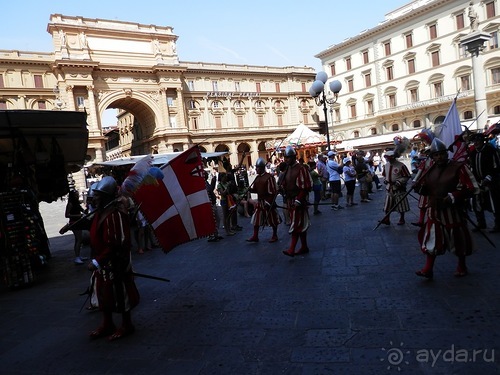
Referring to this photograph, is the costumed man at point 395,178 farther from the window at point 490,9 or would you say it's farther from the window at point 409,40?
the window at point 409,40

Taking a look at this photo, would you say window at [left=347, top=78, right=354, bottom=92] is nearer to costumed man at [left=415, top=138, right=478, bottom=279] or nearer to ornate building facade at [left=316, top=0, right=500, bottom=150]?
ornate building facade at [left=316, top=0, right=500, bottom=150]

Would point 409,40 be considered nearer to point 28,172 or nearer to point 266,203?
point 266,203

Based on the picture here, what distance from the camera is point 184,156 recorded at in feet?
15.5

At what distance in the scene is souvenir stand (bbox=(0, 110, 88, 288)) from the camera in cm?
581

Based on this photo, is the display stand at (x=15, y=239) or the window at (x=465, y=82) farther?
the window at (x=465, y=82)

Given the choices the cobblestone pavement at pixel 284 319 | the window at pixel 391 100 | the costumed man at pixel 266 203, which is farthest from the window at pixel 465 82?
the costumed man at pixel 266 203

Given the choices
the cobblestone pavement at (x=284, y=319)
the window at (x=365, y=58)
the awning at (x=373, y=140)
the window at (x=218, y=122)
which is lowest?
the cobblestone pavement at (x=284, y=319)

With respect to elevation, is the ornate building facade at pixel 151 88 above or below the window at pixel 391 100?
above

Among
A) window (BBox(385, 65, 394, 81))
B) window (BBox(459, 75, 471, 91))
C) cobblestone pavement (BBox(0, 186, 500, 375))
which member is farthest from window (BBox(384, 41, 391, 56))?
cobblestone pavement (BBox(0, 186, 500, 375))

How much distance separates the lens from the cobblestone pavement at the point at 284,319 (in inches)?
112

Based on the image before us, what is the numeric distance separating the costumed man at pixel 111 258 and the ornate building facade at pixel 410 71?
31959 mm

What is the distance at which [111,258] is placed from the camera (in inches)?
139

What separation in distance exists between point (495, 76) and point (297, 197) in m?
39.8

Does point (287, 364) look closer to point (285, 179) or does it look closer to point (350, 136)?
point (285, 179)
